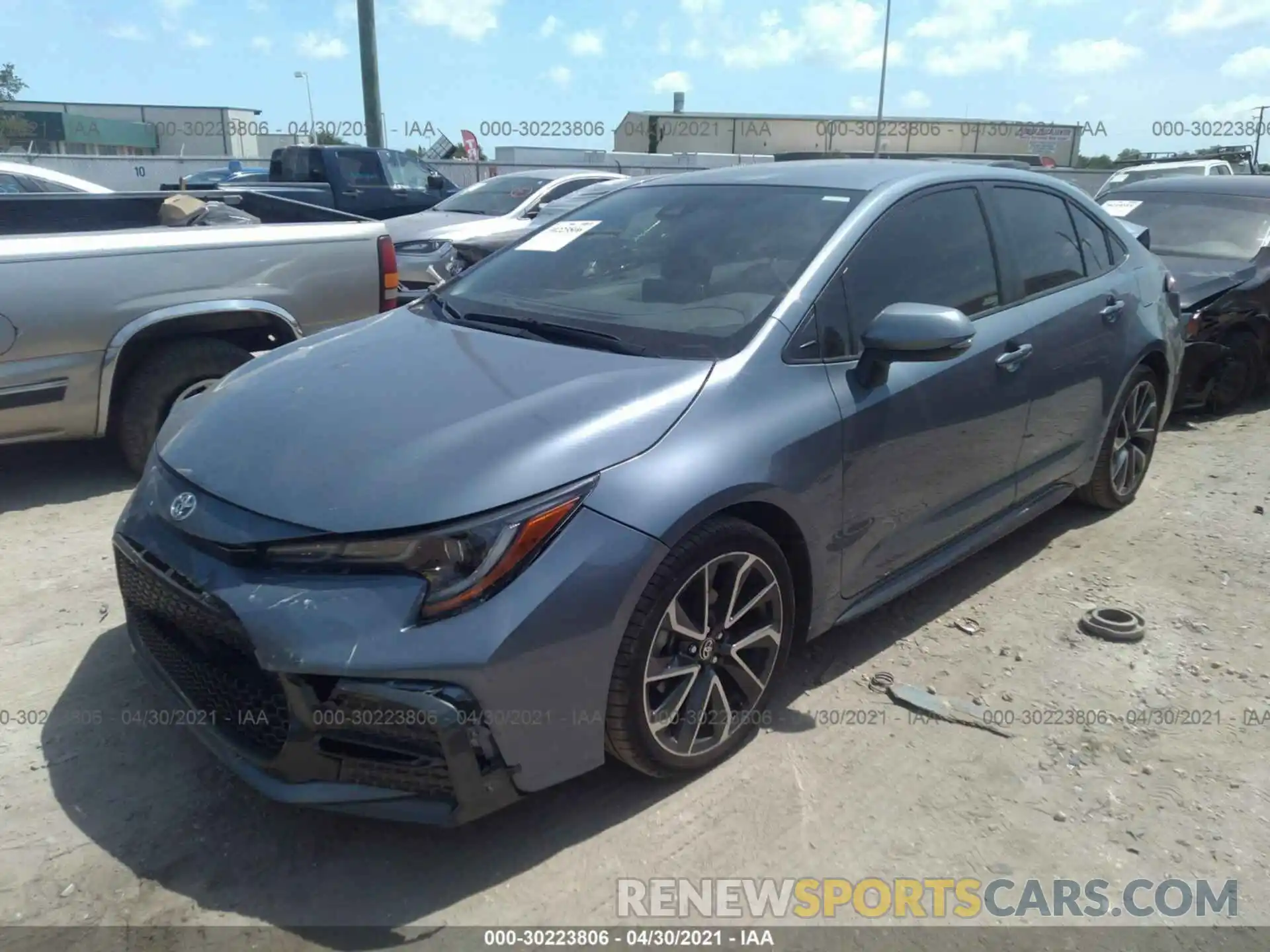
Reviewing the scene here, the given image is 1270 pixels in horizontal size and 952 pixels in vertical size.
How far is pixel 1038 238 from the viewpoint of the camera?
4102 millimetres

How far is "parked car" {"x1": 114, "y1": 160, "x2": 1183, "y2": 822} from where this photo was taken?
2.29 metres

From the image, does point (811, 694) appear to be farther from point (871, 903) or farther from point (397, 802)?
point (397, 802)

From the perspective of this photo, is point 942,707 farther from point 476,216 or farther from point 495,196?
point 495,196

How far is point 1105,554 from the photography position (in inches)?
179

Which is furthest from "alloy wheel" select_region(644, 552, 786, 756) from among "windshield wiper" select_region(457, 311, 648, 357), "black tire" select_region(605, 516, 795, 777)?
"windshield wiper" select_region(457, 311, 648, 357)

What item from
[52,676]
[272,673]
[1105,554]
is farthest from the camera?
[1105,554]

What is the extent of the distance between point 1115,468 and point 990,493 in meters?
1.43

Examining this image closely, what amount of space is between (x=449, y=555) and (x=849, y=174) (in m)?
2.24

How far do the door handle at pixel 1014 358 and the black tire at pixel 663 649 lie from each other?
1.31m

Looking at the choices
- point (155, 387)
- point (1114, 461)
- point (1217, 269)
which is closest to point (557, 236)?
point (155, 387)

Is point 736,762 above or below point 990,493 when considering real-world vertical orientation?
below

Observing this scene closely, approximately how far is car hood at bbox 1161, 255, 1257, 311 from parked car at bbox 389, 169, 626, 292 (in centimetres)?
523

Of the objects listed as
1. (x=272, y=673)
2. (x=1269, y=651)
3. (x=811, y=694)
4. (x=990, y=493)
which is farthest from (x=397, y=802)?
(x=1269, y=651)

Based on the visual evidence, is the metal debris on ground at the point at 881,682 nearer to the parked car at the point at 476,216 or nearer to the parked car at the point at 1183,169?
the parked car at the point at 476,216
